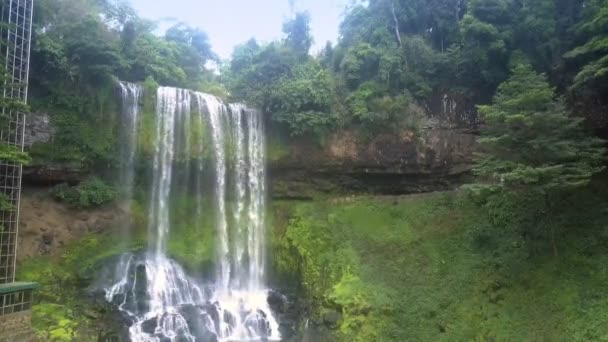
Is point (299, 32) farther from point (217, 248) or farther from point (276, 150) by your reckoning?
point (217, 248)

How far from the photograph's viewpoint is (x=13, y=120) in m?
16.6

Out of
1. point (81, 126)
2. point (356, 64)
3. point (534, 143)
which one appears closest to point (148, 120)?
point (81, 126)

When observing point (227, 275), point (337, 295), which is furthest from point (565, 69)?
point (227, 275)

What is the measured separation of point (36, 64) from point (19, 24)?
7.38 feet

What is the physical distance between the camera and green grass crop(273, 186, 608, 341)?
49.9 feet

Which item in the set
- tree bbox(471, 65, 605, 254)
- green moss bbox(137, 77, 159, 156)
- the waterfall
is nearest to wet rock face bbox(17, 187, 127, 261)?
the waterfall

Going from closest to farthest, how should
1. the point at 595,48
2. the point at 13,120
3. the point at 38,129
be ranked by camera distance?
the point at 595,48
the point at 13,120
the point at 38,129

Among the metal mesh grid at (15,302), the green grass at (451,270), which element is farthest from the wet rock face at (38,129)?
the green grass at (451,270)

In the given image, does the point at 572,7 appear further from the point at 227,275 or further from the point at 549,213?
the point at 227,275

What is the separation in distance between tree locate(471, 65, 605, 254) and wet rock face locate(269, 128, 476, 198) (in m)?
7.64

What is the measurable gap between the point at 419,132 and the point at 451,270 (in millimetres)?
8656

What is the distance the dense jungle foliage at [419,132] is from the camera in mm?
15562

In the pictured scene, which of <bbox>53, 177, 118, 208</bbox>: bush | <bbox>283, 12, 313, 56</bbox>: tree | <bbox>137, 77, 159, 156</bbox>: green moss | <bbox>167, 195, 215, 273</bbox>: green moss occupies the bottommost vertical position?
<bbox>167, 195, 215, 273</bbox>: green moss

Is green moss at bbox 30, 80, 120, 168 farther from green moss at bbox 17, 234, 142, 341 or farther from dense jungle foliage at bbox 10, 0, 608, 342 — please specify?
green moss at bbox 17, 234, 142, 341
